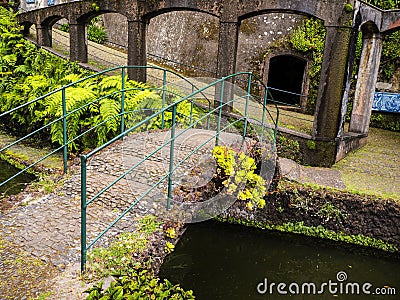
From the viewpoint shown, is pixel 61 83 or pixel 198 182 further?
pixel 61 83

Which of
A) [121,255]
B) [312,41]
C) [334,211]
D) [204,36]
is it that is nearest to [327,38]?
[334,211]

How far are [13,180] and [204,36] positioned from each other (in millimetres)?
7611

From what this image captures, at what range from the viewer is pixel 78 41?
403 inches

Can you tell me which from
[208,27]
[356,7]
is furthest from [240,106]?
[208,27]

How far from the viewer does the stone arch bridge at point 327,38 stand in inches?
279

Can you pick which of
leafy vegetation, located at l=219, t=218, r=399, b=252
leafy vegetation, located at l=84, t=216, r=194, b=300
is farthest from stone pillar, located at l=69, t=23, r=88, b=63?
leafy vegetation, located at l=84, t=216, r=194, b=300

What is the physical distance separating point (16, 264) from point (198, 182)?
2.45 m

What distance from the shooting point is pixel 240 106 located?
950 cm

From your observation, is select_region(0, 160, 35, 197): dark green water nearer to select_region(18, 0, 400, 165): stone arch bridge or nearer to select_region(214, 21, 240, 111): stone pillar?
select_region(18, 0, 400, 165): stone arch bridge

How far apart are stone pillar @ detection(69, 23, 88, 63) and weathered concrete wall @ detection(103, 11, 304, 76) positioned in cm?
227

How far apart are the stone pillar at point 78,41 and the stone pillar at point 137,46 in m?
1.91

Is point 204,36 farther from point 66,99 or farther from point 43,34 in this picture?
point 66,99

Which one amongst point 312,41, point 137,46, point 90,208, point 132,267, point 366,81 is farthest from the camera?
point 312,41

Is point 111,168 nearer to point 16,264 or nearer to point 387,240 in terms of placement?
point 16,264
